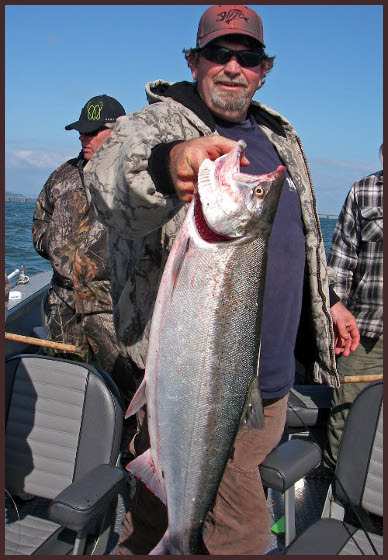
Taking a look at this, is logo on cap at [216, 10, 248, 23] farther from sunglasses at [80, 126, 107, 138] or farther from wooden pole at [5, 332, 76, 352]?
wooden pole at [5, 332, 76, 352]

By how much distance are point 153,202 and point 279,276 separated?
2.82ft

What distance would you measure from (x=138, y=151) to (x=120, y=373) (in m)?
2.67

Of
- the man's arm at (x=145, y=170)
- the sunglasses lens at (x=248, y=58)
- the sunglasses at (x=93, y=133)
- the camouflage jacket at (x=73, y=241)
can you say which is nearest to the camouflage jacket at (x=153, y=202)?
the man's arm at (x=145, y=170)

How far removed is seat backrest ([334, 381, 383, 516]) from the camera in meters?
2.99

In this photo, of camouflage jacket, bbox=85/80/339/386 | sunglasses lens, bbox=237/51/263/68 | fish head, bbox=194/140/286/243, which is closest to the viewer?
fish head, bbox=194/140/286/243

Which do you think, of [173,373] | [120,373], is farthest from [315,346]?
[120,373]

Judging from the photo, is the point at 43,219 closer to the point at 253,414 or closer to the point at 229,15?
the point at 229,15

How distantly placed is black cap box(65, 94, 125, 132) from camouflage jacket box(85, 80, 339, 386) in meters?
2.25

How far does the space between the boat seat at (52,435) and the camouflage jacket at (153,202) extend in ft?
2.39

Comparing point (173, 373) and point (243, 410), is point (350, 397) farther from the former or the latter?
point (173, 373)

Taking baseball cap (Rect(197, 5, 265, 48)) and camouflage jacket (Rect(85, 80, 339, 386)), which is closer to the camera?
camouflage jacket (Rect(85, 80, 339, 386))

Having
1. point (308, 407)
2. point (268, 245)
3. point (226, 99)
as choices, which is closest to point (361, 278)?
point (308, 407)

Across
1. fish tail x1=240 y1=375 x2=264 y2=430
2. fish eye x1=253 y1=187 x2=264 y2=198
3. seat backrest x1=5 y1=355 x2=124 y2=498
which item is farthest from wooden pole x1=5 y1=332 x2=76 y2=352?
fish eye x1=253 y1=187 x2=264 y2=198

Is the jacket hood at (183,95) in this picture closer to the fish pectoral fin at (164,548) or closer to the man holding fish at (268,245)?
the man holding fish at (268,245)
